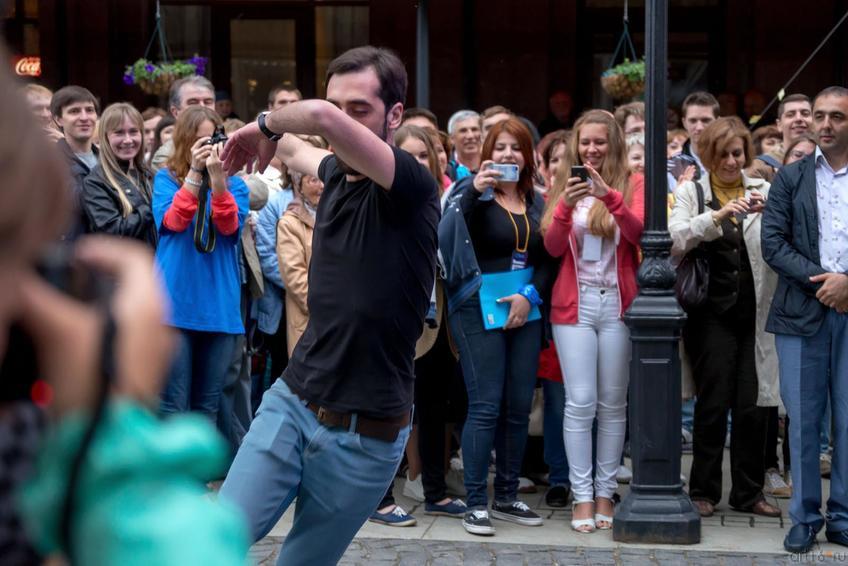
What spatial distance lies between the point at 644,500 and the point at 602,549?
0.37m

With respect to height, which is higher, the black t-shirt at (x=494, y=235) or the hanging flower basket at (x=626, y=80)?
the hanging flower basket at (x=626, y=80)

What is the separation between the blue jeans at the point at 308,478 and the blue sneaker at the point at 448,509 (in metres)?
3.44

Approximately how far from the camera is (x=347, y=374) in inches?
153

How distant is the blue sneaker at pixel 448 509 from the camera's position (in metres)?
7.34

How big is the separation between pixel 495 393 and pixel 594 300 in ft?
2.39

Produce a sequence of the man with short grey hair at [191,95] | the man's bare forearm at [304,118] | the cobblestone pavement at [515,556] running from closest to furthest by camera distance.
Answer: the man's bare forearm at [304,118] < the cobblestone pavement at [515,556] < the man with short grey hair at [191,95]

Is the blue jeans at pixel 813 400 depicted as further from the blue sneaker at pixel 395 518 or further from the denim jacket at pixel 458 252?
the blue sneaker at pixel 395 518

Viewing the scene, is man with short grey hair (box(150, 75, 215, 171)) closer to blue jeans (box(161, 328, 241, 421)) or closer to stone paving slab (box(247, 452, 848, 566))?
blue jeans (box(161, 328, 241, 421))

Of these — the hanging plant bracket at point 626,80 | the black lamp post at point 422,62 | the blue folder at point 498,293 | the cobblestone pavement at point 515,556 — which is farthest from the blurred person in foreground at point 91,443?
the hanging plant bracket at point 626,80

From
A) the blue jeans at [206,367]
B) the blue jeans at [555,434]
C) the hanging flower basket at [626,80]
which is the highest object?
the hanging flower basket at [626,80]

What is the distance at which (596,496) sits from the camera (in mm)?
7262

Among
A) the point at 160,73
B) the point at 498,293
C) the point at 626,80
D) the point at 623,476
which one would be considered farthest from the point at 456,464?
the point at 160,73

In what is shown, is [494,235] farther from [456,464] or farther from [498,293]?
[456,464]

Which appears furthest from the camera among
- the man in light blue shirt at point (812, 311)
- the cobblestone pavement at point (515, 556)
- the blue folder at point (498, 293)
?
the blue folder at point (498, 293)
